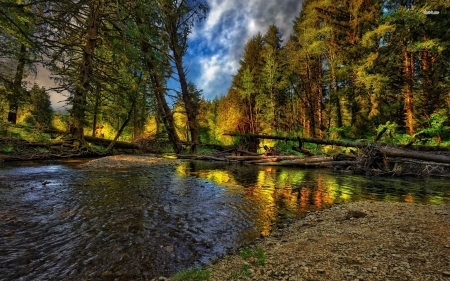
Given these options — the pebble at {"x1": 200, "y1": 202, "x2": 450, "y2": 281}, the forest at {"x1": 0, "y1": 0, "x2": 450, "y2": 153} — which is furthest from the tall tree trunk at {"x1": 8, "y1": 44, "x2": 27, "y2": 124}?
the pebble at {"x1": 200, "y1": 202, "x2": 450, "y2": 281}

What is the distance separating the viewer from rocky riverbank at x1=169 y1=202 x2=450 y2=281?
2113mm

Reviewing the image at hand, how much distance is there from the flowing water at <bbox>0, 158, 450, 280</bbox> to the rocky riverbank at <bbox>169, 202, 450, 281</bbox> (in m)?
0.59

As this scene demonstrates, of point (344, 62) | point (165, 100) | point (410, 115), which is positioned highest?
point (344, 62)

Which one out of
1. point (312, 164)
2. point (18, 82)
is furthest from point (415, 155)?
point (18, 82)

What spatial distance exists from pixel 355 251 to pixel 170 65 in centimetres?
1442

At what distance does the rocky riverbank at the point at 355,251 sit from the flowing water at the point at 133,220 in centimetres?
59

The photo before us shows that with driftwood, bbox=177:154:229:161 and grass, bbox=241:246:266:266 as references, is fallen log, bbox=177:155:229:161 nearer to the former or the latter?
driftwood, bbox=177:154:229:161

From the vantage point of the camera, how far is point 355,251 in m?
2.62

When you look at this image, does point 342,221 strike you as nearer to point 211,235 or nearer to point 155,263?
point 211,235

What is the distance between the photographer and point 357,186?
26.0 ft

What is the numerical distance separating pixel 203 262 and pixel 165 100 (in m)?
17.2

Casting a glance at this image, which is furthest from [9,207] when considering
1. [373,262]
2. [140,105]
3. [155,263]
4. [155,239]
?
[140,105]

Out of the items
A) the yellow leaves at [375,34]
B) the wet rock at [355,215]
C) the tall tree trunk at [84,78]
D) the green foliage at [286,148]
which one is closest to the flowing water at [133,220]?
the wet rock at [355,215]

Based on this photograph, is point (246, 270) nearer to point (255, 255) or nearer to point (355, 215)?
point (255, 255)
